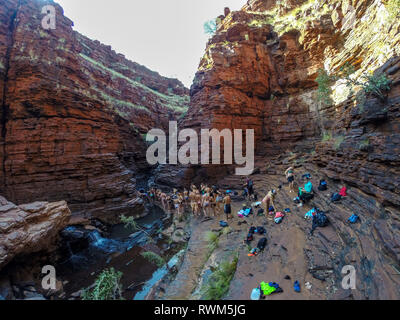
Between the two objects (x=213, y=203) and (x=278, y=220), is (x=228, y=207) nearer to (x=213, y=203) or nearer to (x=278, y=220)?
(x=213, y=203)

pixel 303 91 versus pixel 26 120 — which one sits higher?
pixel 303 91

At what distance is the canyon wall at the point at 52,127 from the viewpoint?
11094 mm

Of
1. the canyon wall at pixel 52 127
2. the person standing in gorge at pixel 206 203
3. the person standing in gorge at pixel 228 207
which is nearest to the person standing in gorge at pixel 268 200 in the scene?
the person standing in gorge at pixel 228 207

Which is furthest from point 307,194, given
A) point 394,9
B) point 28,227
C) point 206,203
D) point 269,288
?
point 28,227

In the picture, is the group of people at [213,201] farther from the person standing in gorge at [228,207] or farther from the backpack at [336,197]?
the backpack at [336,197]

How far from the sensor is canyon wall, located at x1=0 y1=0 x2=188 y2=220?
11.1 m

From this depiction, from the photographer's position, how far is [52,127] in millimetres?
11844

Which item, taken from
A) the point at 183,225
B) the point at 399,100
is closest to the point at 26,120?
the point at 183,225

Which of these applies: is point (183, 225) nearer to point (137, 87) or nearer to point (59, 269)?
point (59, 269)

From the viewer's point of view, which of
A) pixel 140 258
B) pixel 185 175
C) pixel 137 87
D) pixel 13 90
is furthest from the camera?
pixel 137 87

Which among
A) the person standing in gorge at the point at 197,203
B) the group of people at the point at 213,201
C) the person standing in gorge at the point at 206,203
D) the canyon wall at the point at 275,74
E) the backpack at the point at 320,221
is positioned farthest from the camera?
the canyon wall at the point at 275,74

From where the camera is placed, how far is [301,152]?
1470 cm

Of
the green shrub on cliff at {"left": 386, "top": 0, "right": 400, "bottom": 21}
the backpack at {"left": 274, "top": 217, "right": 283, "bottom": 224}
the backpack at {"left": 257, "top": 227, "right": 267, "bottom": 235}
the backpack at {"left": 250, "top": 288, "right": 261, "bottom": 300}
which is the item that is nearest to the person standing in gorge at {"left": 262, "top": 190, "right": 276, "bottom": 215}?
the backpack at {"left": 274, "top": 217, "right": 283, "bottom": 224}

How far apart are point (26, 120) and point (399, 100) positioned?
18.8 metres
